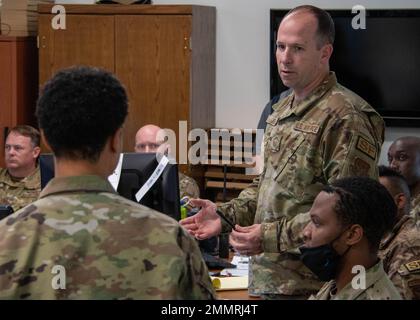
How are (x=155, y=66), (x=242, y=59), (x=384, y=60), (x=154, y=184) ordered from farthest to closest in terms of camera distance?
(x=242, y=59) < (x=155, y=66) < (x=384, y=60) < (x=154, y=184)

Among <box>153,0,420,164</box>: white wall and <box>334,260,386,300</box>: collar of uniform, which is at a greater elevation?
<box>153,0,420,164</box>: white wall

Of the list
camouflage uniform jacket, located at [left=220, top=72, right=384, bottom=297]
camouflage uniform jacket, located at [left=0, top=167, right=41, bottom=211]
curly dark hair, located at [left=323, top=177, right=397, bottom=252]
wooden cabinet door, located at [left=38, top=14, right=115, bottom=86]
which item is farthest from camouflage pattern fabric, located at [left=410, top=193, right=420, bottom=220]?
wooden cabinet door, located at [left=38, top=14, right=115, bottom=86]

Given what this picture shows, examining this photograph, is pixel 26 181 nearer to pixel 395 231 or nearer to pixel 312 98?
pixel 395 231

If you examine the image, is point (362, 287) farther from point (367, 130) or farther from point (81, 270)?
point (81, 270)

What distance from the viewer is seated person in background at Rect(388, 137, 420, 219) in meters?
4.45

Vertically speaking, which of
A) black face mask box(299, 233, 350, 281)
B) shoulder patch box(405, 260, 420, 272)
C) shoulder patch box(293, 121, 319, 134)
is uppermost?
shoulder patch box(293, 121, 319, 134)

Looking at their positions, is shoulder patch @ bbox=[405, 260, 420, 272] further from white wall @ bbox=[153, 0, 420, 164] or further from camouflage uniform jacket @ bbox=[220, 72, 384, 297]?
white wall @ bbox=[153, 0, 420, 164]

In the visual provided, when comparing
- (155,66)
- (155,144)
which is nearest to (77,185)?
(155,144)

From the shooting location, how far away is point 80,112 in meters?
1.63

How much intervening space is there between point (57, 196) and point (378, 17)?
13.8 ft

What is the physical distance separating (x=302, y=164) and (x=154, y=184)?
27.7 inches

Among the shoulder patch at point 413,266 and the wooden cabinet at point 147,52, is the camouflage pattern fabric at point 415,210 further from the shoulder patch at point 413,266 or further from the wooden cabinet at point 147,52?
the wooden cabinet at point 147,52

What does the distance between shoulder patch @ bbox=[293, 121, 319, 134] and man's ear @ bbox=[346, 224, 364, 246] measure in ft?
1.31

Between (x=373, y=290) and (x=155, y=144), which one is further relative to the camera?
(x=155, y=144)
